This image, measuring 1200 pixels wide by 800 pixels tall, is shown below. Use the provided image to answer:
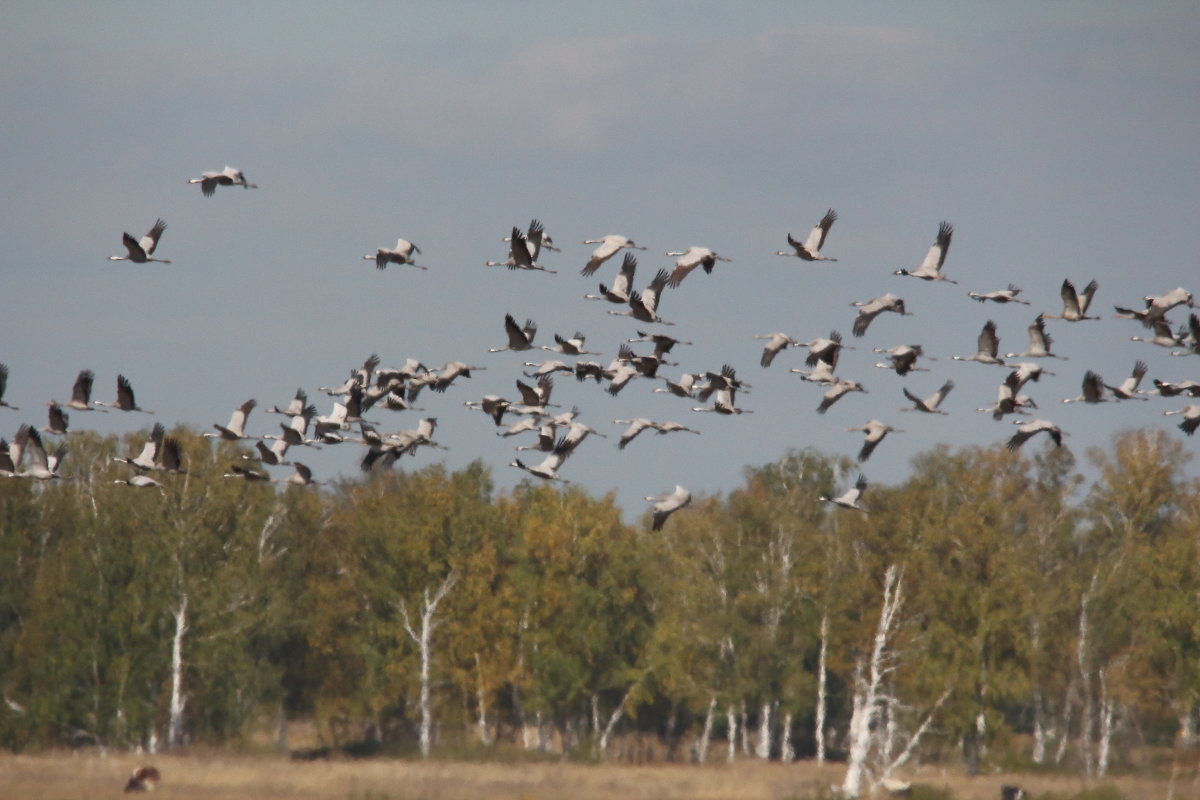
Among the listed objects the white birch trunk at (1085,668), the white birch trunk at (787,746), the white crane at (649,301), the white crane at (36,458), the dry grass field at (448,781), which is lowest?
the dry grass field at (448,781)

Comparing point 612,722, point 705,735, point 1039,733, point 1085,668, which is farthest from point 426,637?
point 1039,733

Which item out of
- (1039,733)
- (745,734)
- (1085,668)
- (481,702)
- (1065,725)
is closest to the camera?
(1085,668)

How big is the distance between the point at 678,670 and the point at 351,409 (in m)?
26.0

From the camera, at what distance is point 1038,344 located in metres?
35.7

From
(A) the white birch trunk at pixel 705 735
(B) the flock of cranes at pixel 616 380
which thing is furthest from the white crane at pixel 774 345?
(A) the white birch trunk at pixel 705 735

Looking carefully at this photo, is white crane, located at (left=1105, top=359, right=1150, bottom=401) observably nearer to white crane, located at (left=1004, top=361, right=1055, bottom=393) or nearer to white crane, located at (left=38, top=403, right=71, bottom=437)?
white crane, located at (left=1004, top=361, right=1055, bottom=393)

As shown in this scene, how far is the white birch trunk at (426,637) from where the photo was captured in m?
60.4

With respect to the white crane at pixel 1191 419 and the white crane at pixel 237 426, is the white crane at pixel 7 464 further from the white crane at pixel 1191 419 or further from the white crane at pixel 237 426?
the white crane at pixel 1191 419

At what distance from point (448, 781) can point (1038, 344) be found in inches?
935

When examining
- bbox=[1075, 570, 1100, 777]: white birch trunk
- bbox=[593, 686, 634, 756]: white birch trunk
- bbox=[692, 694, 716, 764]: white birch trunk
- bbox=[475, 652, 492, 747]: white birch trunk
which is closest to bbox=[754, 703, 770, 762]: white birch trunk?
bbox=[692, 694, 716, 764]: white birch trunk

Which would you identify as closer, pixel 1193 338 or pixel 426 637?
pixel 1193 338

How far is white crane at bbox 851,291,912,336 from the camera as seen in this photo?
35.0 m

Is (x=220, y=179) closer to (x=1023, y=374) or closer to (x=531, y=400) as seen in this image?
(x=531, y=400)

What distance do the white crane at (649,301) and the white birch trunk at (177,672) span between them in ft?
89.8
